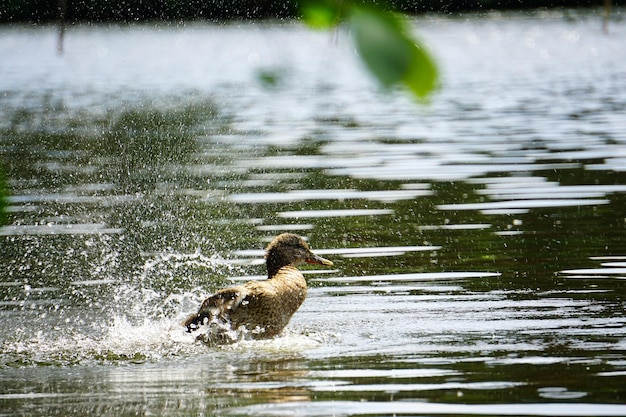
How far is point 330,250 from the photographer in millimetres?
11227

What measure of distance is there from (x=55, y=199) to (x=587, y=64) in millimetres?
25672

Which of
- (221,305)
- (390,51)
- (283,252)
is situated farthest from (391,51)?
(283,252)

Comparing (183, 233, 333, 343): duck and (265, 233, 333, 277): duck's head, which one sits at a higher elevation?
(265, 233, 333, 277): duck's head

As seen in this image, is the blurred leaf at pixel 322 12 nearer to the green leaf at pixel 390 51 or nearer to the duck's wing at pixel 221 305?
the green leaf at pixel 390 51

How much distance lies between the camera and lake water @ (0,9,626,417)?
6.74 m

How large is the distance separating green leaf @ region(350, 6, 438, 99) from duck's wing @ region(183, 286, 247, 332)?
20.6ft

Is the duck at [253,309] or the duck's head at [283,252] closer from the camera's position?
the duck at [253,309]

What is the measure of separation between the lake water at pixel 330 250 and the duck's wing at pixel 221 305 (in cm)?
20

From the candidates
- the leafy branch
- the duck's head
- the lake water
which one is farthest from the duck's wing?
the leafy branch

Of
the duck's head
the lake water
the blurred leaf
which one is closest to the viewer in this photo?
the blurred leaf

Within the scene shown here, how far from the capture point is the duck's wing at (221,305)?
820 centimetres

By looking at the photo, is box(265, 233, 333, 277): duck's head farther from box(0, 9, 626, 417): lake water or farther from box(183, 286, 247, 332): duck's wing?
box(183, 286, 247, 332): duck's wing

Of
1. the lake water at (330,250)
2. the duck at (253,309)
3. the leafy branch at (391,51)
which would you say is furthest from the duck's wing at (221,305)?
the leafy branch at (391,51)

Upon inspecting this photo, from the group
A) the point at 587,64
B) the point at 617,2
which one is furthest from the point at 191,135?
the point at 617,2
